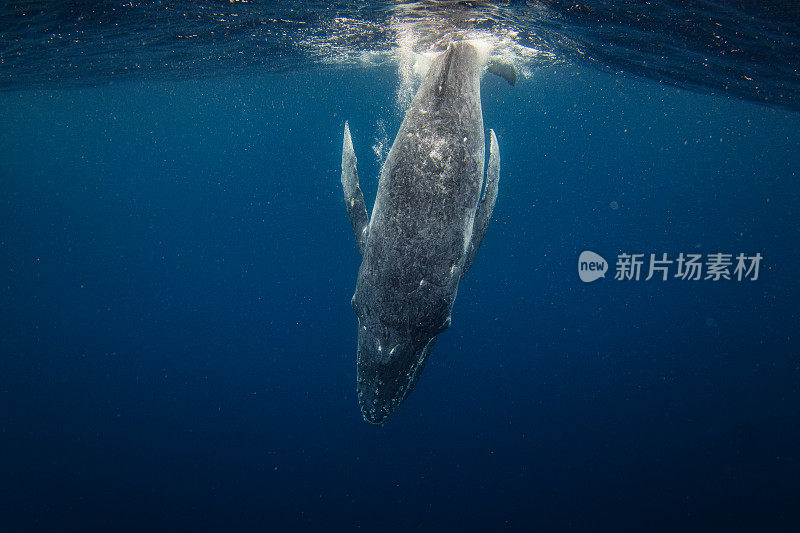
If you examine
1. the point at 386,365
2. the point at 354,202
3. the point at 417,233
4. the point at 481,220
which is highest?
the point at 417,233

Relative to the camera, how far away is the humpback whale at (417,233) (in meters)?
4.17

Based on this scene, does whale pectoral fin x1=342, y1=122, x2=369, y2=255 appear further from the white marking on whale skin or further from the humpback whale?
the white marking on whale skin

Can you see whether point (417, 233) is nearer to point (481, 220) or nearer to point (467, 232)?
point (467, 232)

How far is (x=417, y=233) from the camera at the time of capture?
411 cm

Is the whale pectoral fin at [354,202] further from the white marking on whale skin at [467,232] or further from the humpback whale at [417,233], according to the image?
the white marking on whale skin at [467,232]

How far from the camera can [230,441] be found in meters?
22.8

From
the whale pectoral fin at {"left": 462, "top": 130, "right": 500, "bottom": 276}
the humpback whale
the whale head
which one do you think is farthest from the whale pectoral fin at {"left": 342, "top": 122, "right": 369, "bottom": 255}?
the whale pectoral fin at {"left": 462, "top": 130, "right": 500, "bottom": 276}

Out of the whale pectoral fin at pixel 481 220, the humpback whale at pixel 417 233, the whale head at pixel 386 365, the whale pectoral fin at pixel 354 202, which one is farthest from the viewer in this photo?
the whale pectoral fin at pixel 354 202

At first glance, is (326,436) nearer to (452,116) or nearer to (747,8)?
(452,116)

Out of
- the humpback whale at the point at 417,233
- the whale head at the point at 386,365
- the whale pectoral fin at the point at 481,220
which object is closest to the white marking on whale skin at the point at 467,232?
the humpback whale at the point at 417,233

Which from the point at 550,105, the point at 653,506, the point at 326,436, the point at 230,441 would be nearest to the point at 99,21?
the point at 230,441

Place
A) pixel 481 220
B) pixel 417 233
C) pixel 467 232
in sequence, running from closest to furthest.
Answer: pixel 417 233, pixel 467 232, pixel 481 220

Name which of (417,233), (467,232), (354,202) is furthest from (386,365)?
(354,202)

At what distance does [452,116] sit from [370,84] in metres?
32.8
